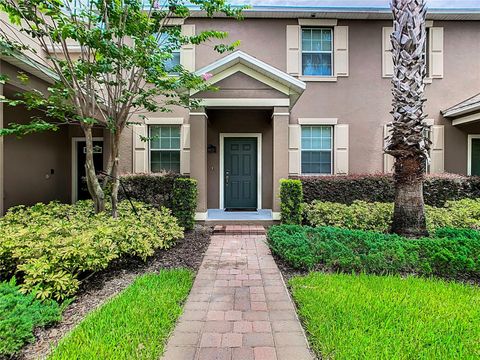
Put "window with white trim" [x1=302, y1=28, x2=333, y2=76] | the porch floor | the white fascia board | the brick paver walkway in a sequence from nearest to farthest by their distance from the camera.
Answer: the brick paver walkway < the white fascia board < the porch floor < "window with white trim" [x1=302, y1=28, x2=333, y2=76]

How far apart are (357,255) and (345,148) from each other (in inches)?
214

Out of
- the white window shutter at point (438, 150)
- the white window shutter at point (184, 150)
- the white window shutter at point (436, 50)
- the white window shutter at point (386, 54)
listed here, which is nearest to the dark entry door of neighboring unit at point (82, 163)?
the white window shutter at point (184, 150)

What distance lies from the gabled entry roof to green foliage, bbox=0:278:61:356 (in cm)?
562

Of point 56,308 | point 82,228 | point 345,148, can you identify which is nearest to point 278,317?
point 56,308

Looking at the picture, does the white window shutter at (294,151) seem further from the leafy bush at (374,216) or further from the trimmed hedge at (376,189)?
the leafy bush at (374,216)

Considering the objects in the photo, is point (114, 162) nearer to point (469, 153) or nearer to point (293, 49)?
point (293, 49)

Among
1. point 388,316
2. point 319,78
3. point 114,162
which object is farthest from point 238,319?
point 319,78

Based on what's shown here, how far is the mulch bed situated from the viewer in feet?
8.13

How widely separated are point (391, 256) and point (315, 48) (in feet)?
23.7

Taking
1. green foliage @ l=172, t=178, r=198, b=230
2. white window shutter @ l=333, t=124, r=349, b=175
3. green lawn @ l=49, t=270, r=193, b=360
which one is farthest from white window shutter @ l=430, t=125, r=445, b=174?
green lawn @ l=49, t=270, r=193, b=360

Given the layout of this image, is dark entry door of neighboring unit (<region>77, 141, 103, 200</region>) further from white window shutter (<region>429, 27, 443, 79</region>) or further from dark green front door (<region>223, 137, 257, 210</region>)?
white window shutter (<region>429, 27, 443, 79</region>)

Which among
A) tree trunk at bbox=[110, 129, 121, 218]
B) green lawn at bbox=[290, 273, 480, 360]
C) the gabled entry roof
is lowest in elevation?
green lawn at bbox=[290, 273, 480, 360]

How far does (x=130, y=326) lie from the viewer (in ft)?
8.34

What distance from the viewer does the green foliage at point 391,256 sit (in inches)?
155
